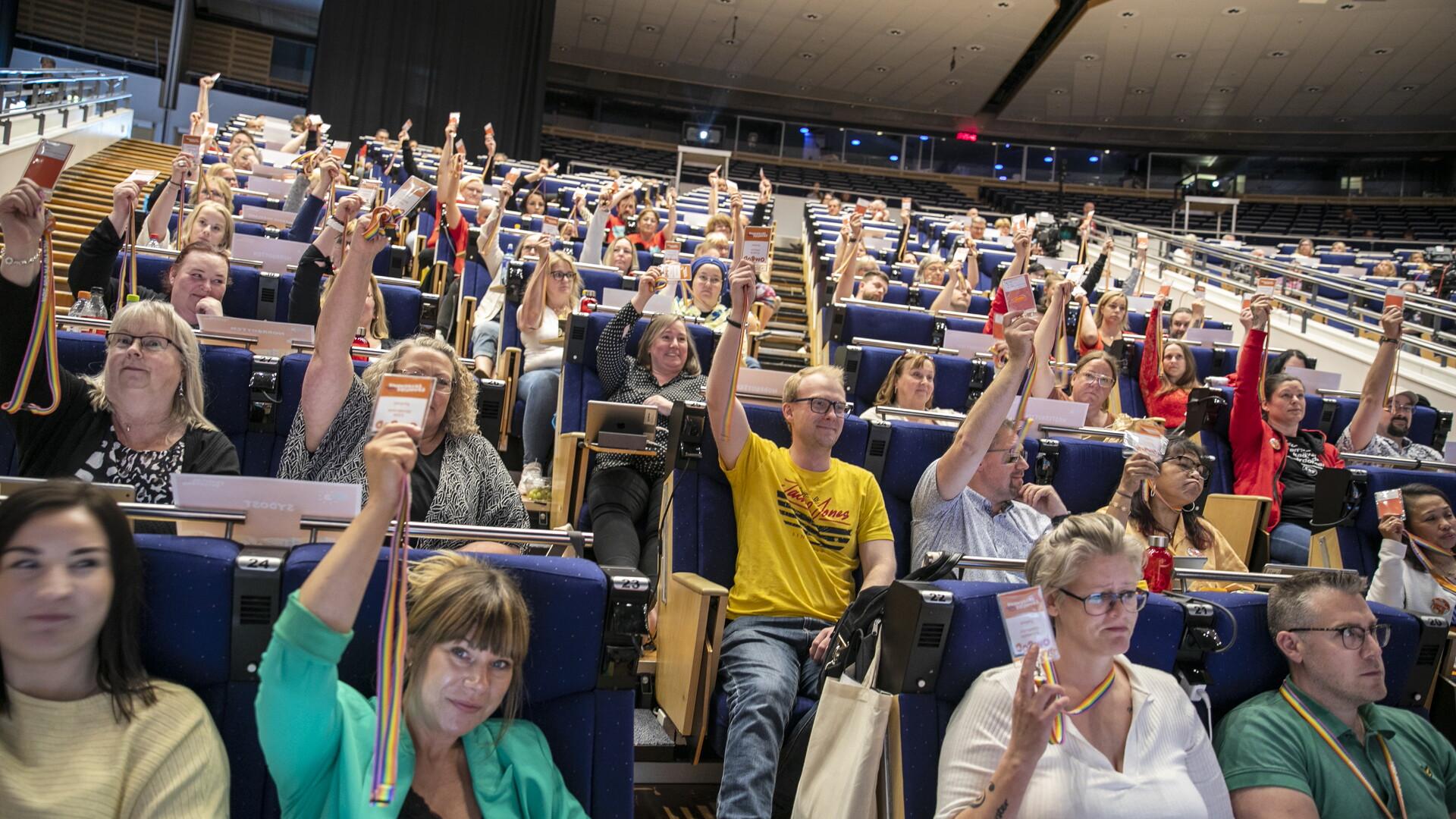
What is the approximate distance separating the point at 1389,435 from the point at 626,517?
3.17 metres

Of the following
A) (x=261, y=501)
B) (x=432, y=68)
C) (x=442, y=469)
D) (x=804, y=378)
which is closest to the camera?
(x=261, y=501)

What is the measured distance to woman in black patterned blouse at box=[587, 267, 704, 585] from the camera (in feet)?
8.40

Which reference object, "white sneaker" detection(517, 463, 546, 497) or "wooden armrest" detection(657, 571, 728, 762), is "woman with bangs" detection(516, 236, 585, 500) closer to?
"white sneaker" detection(517, 463, 546, 497)

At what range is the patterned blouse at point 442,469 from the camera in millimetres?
2020

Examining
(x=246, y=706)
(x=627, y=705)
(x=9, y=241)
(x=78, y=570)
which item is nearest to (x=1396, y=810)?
(x=627, y=705)

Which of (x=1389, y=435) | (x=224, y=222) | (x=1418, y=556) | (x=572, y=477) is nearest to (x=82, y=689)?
(x=572, y=477)

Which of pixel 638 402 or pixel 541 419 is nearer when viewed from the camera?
pixel 638 402

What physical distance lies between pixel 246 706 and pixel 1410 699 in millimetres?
1997

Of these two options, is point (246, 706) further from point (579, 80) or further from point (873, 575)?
point (579, 80)

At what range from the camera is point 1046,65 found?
15750 mm

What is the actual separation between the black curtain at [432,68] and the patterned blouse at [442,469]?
34.7 feet

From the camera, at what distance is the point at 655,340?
310 cm

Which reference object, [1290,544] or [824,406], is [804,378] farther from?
[1290,544]

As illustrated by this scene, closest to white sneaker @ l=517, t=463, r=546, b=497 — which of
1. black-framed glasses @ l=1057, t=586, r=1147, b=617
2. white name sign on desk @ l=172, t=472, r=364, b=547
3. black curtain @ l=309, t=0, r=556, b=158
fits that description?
white name sign on desk @ l=172, t=472, r=364, b=547
